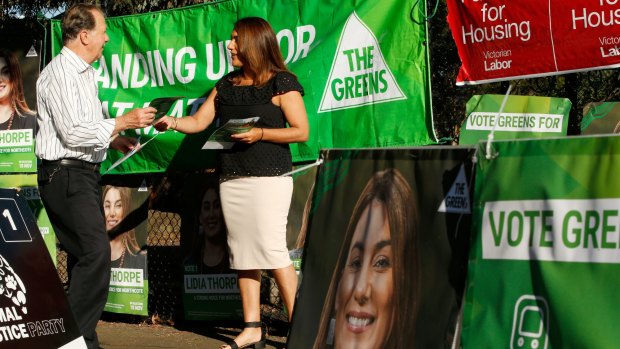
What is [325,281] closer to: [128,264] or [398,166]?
[398,166]

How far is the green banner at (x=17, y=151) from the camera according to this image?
829 cm

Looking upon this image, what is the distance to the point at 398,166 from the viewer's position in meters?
4.32

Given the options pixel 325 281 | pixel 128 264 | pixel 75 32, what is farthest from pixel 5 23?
pixel 325 281

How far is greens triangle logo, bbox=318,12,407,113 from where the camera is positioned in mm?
6562

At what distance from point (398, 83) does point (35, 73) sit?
11.7 ft

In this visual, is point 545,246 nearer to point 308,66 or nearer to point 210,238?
point 308,66

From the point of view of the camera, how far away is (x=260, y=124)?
6.18 m

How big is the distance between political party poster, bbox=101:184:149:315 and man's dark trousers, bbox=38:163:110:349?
1.93 meters

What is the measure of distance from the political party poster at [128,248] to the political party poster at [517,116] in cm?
276

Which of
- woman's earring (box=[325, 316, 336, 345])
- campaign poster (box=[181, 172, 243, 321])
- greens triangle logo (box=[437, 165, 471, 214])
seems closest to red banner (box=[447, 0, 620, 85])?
campaign poster (box=[181, 172, 243, 321])

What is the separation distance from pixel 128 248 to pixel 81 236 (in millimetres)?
2121

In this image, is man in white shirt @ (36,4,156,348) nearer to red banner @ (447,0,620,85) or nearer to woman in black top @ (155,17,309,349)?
woman in black top @ (155,17,309,349)

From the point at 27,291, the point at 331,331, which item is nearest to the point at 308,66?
the point at 27,291

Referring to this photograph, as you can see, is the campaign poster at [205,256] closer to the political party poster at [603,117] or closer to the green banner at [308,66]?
the green banner at [308,66]
